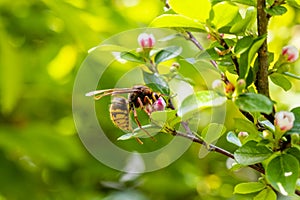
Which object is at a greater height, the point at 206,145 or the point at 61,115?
the point at 206,145

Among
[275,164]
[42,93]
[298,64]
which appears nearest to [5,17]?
[42,93]

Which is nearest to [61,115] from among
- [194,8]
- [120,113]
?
[120,113]

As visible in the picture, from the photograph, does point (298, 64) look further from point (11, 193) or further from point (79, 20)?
point (11, 193)

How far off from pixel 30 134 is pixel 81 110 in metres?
0.11

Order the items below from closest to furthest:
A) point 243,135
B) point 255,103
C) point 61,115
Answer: point 255,103 < point 243,135 < point 61,115

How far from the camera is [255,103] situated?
Result: 1.27 ft

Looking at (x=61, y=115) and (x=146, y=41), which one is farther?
(x=61, y=115)

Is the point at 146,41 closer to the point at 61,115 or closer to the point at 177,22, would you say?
the point at 177,22

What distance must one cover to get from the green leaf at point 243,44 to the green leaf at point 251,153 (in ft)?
0.24

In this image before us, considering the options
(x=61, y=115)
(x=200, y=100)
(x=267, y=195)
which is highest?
(x=200, y=100)

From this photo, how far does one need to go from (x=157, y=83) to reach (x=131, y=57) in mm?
48

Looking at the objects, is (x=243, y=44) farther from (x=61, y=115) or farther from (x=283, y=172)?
(x=61, y=115)

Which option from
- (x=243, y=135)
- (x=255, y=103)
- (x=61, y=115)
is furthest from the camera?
(x=61, y=115)

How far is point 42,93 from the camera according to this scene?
112 centimetres
